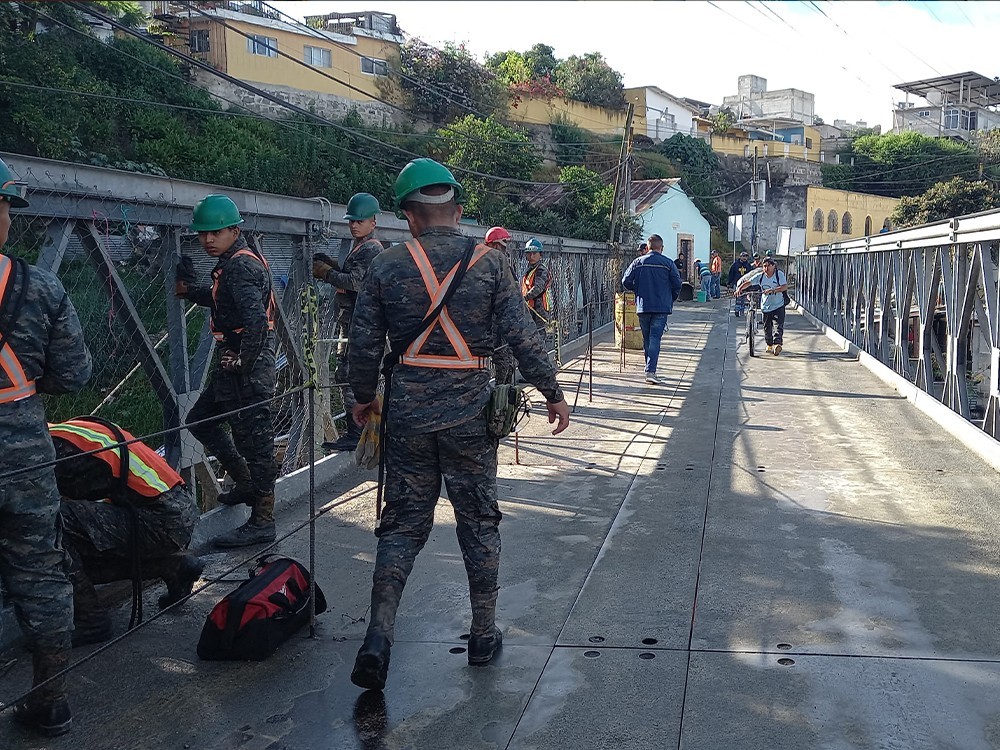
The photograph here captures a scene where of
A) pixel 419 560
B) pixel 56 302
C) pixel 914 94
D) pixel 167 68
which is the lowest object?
pixel 419 560

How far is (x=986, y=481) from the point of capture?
6434 mm

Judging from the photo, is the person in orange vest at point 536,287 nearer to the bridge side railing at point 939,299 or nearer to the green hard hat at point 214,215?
the bridge side railing at point 939,299

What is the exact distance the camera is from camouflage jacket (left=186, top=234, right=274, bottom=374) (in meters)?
4.93

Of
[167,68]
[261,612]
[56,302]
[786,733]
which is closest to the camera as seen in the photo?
[786,733]

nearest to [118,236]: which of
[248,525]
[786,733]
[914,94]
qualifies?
[248,525]

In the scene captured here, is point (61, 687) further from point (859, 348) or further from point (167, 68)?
point (167, 68)

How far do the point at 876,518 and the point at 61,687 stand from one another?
4574 millimetres

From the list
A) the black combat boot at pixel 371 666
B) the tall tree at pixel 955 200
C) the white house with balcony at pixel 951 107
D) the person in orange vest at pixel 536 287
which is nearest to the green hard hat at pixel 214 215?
the black combat boot at pixel 371 666

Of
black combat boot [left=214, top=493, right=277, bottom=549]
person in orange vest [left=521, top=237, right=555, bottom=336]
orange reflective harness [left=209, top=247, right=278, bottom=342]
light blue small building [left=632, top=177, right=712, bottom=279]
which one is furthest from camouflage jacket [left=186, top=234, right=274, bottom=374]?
light blue small building [left=632, top=177, right=712, bottom=279]

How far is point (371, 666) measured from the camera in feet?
10.9

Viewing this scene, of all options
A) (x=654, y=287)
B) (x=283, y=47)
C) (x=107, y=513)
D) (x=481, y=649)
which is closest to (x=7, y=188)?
(x=107, y=513)

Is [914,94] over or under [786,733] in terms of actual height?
over

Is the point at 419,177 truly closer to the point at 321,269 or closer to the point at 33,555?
the point at 33,555

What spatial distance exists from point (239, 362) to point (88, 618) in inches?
63.2
